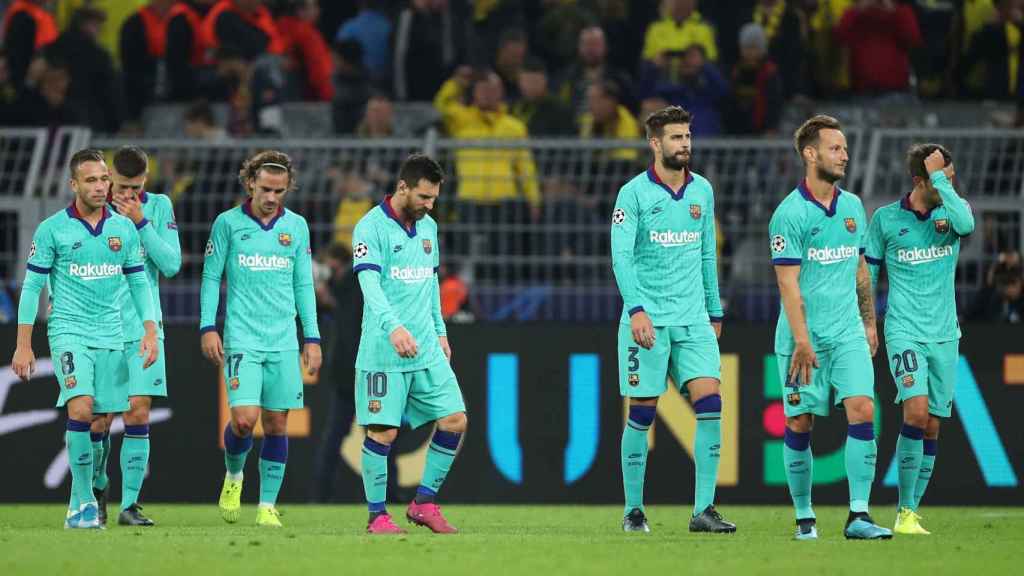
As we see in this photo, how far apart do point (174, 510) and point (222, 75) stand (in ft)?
19.9

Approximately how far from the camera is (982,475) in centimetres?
1445

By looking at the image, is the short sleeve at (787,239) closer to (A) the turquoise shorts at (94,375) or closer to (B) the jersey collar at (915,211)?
(B) the jersey collar at (915,211)

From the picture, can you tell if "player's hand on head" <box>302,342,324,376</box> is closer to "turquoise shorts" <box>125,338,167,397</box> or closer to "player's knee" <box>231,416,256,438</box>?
"player's knee" <box>231,416,256,438</box>

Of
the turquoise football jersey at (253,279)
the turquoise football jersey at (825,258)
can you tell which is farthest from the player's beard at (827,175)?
the turquoise football jersey at (253,279)

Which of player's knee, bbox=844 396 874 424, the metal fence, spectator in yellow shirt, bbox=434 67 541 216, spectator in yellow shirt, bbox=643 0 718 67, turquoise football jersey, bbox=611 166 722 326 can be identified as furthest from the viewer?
spectator in yellow shirt, bbox=643 0 718 67

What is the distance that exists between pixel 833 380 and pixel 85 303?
14.5 ft

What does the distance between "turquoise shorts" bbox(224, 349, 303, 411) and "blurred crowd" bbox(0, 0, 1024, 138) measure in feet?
17.4

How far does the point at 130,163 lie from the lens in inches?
454

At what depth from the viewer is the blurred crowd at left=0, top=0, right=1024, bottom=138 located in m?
17.5

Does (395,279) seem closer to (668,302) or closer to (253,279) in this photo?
→ (253,279)

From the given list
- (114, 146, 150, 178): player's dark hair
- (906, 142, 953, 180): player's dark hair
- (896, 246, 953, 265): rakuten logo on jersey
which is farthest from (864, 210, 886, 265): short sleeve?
(114, 146, 150, 178): player's dark hair

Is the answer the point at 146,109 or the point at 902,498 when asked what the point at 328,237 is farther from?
the point at 902,498

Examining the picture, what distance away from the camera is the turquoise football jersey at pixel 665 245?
424 inches

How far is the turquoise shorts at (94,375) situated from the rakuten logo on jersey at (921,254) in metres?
4.72
